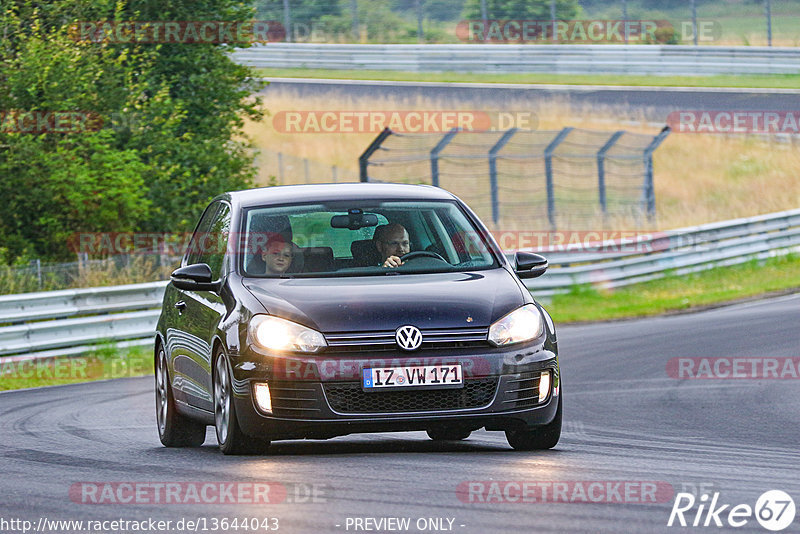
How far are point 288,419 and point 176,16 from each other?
Answer: 18681 mm

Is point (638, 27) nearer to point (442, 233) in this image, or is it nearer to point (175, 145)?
point (175, 145)

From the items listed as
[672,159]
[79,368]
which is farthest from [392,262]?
[672,159]

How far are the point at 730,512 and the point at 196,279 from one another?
385 cm

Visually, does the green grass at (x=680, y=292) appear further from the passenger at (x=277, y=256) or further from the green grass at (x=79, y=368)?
the passenger at (x=277, y=256)

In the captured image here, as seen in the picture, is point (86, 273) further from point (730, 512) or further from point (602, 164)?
point (730, 512)

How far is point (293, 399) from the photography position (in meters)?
7.88

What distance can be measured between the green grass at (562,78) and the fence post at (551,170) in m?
13.4

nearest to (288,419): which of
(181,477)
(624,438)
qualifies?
(181,477)

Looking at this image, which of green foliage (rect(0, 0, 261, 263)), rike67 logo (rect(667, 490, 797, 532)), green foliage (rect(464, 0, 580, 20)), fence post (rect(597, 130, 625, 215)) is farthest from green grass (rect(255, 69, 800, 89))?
rike67 logo (rect(667, 490, 797, 532))

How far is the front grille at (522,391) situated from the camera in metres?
8.06

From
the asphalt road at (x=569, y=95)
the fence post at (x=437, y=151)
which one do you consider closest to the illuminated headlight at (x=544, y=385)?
the fence post at (x=437, y=151)

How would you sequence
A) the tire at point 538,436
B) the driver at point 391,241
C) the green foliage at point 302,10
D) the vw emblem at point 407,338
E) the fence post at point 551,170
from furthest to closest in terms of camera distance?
the green foliage at point 302,10 < the fence post at point 551,170 < the driver at point 391,241 < the tire at point 538,436 < the vw emblem at point 407,338

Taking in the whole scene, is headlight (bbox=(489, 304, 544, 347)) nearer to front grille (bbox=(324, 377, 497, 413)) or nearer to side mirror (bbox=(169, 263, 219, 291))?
front grille (bbox=(324, 377, 497, 413))

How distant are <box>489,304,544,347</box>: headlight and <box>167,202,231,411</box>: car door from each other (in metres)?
1.56
